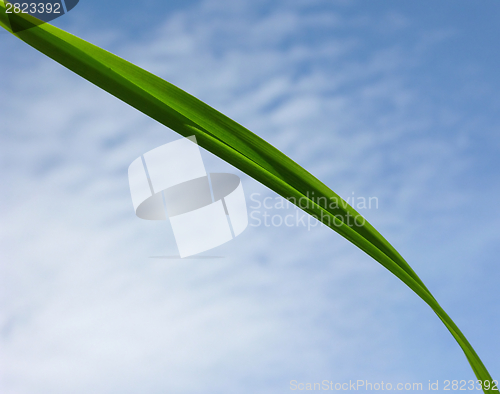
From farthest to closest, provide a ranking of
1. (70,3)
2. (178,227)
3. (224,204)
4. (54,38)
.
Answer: (178,227) → (224,204) → (70,3) → (54,38)

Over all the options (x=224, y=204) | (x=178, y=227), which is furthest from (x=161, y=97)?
(x=178, y=227)

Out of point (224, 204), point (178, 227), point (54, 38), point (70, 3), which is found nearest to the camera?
point (54, 38)

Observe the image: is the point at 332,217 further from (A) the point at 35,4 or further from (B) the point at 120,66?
(A) the point at 35,4

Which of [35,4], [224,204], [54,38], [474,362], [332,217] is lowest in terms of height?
[474,362]

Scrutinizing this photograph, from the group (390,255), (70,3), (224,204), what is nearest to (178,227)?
(224,204)

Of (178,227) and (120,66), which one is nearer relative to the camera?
(120,66)

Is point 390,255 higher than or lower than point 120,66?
lower
